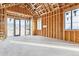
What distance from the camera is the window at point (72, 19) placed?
9.55 meters

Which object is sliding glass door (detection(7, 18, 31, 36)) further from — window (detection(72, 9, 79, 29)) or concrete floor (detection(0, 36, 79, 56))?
window (detection(72, 9, 79, 29))

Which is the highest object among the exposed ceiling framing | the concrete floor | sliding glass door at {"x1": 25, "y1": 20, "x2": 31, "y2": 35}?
the exposed ceiling framing

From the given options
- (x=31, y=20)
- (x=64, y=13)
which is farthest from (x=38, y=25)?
(x=64, y=13)

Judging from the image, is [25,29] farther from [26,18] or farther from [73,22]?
[73,22]

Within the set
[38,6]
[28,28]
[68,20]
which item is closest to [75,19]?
[68,20]

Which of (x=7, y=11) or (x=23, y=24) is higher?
(x=7, y=11)

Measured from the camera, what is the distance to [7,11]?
49.9 ft

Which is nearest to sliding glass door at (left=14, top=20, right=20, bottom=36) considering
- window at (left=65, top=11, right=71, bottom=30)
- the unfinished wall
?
the unfinished wall

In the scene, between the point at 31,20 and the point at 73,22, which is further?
the point at 31,20

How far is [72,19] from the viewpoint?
996 centimetres

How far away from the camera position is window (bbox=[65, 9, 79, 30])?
31.3ft

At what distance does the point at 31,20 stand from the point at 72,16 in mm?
10650

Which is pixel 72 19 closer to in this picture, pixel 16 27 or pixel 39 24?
pixel 16 27

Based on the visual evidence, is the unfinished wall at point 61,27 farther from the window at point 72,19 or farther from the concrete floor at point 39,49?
the concrete floor at point 39,49
